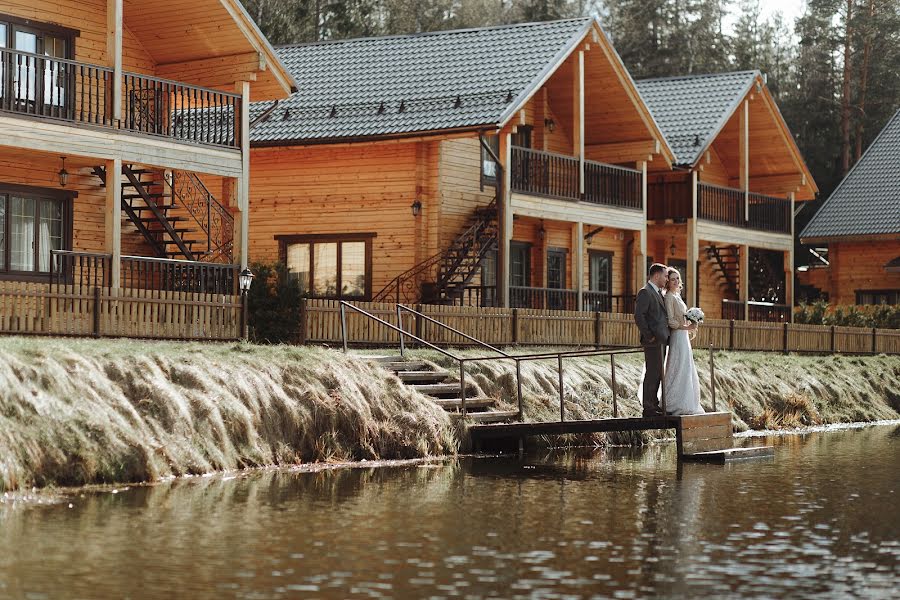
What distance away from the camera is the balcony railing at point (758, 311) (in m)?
42.8

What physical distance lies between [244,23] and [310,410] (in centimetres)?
973

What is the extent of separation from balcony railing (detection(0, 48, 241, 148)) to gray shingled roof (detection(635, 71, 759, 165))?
14.9 meters

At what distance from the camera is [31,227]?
Answer: 89.7ft

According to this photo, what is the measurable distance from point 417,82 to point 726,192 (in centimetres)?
1146

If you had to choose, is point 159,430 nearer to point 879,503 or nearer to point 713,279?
point 879,503

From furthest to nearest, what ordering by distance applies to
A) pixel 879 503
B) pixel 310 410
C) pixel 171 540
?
pixel 310 410 < pixel 879 503 < pixel 171 540

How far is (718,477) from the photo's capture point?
761 inches

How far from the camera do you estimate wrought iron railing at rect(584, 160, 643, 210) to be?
3622 cm

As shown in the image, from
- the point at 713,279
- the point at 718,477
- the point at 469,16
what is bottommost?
Result: the point at 718,477

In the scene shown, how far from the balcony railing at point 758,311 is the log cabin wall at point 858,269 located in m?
5.95

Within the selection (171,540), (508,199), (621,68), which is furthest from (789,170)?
(171,540)

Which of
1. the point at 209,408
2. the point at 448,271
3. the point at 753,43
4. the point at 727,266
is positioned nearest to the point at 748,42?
the point at 753,43

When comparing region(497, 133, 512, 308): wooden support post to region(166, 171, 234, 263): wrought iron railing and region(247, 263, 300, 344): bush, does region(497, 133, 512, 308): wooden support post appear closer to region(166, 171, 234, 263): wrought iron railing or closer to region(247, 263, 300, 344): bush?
region(166, 171, 234, 263): wrought iron railing

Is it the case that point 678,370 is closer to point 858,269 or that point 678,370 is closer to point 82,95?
point 82,95
